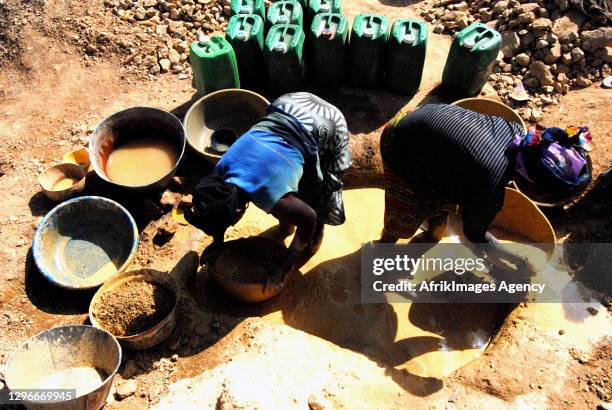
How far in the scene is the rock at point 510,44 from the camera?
500 centimetres

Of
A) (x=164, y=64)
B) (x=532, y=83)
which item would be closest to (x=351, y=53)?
(x=532, y=83)

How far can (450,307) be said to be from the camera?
372 centimetres

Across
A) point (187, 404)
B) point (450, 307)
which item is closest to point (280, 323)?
point (187, 404)

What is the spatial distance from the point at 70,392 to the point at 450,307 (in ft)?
8.46

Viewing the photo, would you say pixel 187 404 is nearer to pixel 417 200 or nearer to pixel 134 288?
pixel 134 288

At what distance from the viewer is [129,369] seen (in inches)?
125

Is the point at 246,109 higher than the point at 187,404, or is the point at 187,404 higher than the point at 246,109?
the point at 246,109

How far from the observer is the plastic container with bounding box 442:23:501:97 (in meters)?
4.34

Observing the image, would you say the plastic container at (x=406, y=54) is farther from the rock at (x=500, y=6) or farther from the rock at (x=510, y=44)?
the rock at (x=500, y=6)

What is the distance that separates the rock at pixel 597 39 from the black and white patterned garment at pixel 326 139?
3.12 metres

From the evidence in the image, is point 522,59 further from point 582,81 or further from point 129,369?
point 129,369

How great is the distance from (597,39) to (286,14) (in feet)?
9.69

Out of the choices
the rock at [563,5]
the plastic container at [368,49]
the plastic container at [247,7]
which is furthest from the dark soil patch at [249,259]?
the rock at [563,5]

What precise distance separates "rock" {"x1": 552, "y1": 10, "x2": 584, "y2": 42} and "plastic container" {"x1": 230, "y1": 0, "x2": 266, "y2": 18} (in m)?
2.83
